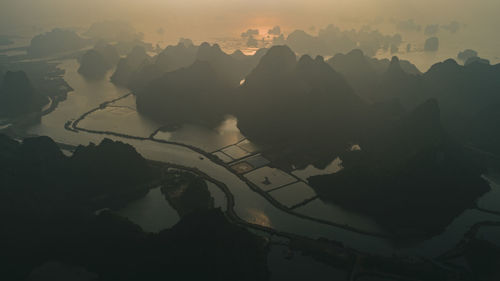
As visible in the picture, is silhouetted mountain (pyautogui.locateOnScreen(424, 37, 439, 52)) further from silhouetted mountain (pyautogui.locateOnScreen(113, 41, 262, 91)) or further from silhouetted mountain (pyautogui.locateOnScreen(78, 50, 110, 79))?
silhouetted mountain (pyautogui.locateOnScreen(78, 50, 110, 79))

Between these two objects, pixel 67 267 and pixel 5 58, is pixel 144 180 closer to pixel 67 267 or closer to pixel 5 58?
pixel 67 267

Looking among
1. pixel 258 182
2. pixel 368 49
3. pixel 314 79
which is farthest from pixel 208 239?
pixel 368 49

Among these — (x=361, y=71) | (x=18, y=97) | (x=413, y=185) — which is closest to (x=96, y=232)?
(x=413, y=185)

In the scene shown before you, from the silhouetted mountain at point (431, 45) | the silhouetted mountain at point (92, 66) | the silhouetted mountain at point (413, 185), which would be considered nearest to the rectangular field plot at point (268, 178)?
the silhouetted mountain at point (413, 185)

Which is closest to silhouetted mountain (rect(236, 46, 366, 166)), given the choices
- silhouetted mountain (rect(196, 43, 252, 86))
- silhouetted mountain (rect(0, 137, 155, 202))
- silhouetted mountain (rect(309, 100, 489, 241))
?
silhouetted mountain (rect(309, 100, 489, 241))

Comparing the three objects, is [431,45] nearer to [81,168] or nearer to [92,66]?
[92,66]

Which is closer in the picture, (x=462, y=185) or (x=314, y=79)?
(x=462, y=185)
